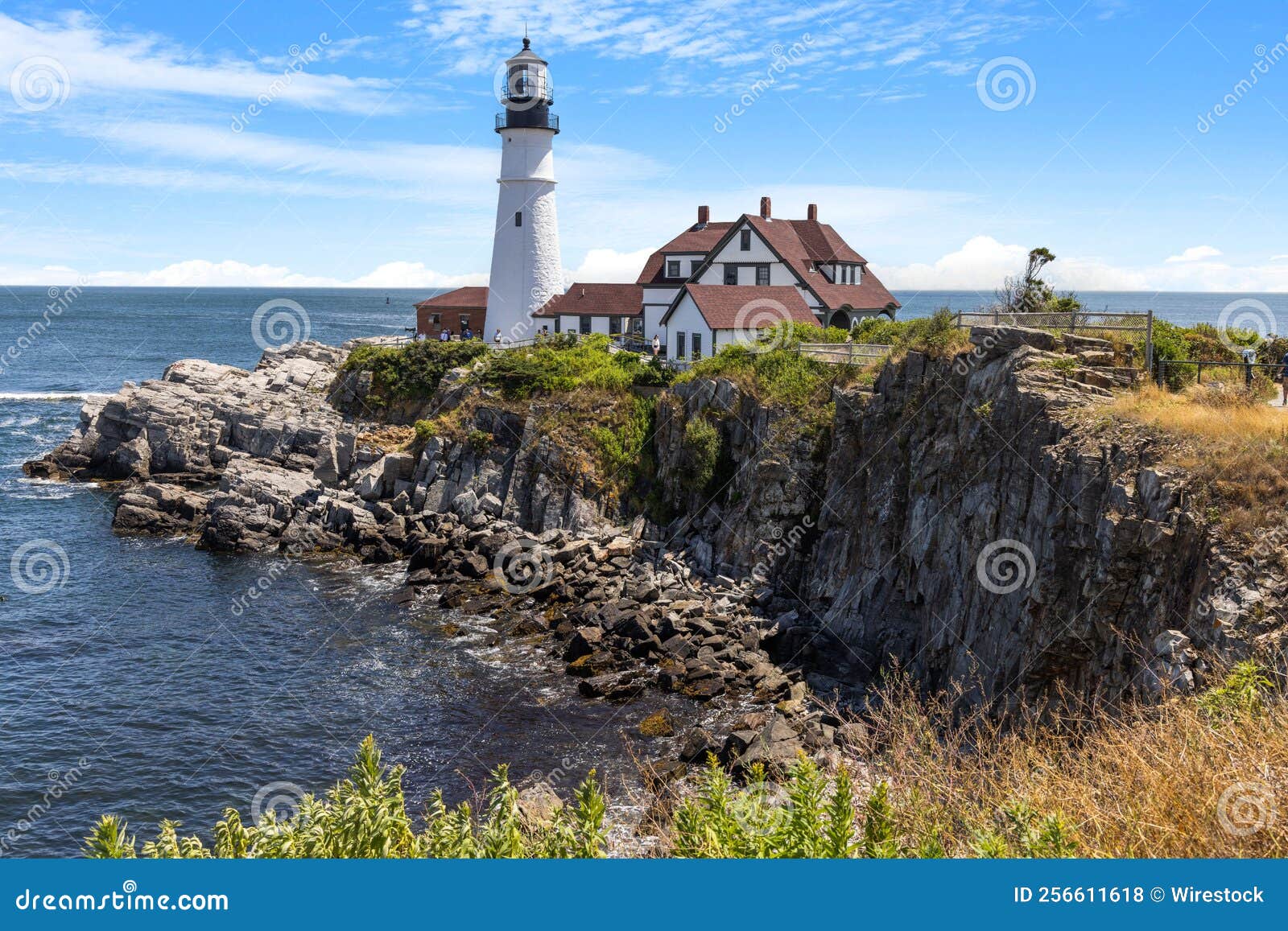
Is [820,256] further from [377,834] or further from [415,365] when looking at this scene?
[377,834]

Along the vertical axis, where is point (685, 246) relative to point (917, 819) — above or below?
above

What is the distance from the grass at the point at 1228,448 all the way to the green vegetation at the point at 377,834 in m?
13.5

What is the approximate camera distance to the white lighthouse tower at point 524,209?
181ft

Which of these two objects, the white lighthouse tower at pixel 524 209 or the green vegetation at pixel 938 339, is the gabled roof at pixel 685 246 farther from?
the green vegetation at pixel 938 339

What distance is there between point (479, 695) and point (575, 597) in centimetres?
749

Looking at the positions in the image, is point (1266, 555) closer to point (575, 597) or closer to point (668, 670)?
point (668, 670)

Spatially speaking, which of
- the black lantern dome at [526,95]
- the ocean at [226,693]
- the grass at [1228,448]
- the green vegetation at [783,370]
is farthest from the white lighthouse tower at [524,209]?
the grass at [1228,448]

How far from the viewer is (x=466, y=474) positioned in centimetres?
4456

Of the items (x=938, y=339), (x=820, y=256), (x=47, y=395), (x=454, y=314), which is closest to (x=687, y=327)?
(x=820, y=256)

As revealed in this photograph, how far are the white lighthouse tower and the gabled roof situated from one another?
20.1 ft

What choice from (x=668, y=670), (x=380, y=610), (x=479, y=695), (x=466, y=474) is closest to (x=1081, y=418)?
(x=668, y=670)

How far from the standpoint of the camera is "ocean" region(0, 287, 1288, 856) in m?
22.5

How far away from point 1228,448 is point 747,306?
31.1 metres

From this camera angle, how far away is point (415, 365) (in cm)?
5375
